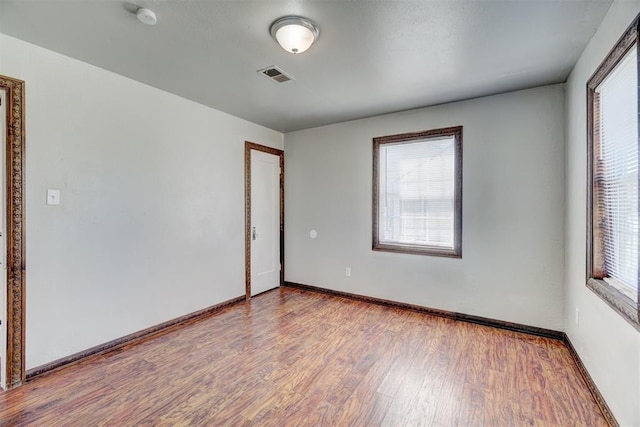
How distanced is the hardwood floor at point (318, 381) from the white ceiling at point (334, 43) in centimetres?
250

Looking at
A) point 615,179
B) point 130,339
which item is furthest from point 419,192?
point 130,339

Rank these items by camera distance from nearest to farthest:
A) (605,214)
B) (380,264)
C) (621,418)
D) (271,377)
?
(621,418), (605,214), (271,377), (380,264)

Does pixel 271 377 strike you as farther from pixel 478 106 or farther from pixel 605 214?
pixel 478 106

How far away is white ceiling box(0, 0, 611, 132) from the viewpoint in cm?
178

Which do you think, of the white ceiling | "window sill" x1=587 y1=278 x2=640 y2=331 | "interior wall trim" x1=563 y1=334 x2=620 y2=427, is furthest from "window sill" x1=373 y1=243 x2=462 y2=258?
the white ceiling

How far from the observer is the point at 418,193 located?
3670mm

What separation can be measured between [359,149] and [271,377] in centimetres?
296

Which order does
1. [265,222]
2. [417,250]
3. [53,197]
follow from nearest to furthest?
[53,197]
[417,250]
[265,222]

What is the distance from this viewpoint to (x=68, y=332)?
2.38 meters

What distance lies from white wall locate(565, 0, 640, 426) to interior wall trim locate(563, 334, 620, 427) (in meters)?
0.05

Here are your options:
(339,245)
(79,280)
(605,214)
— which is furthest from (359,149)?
(79,280)

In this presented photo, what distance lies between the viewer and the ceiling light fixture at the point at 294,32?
187cm

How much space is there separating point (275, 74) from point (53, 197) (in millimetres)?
2071

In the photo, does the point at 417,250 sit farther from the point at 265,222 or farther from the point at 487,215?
the point at 265,222
